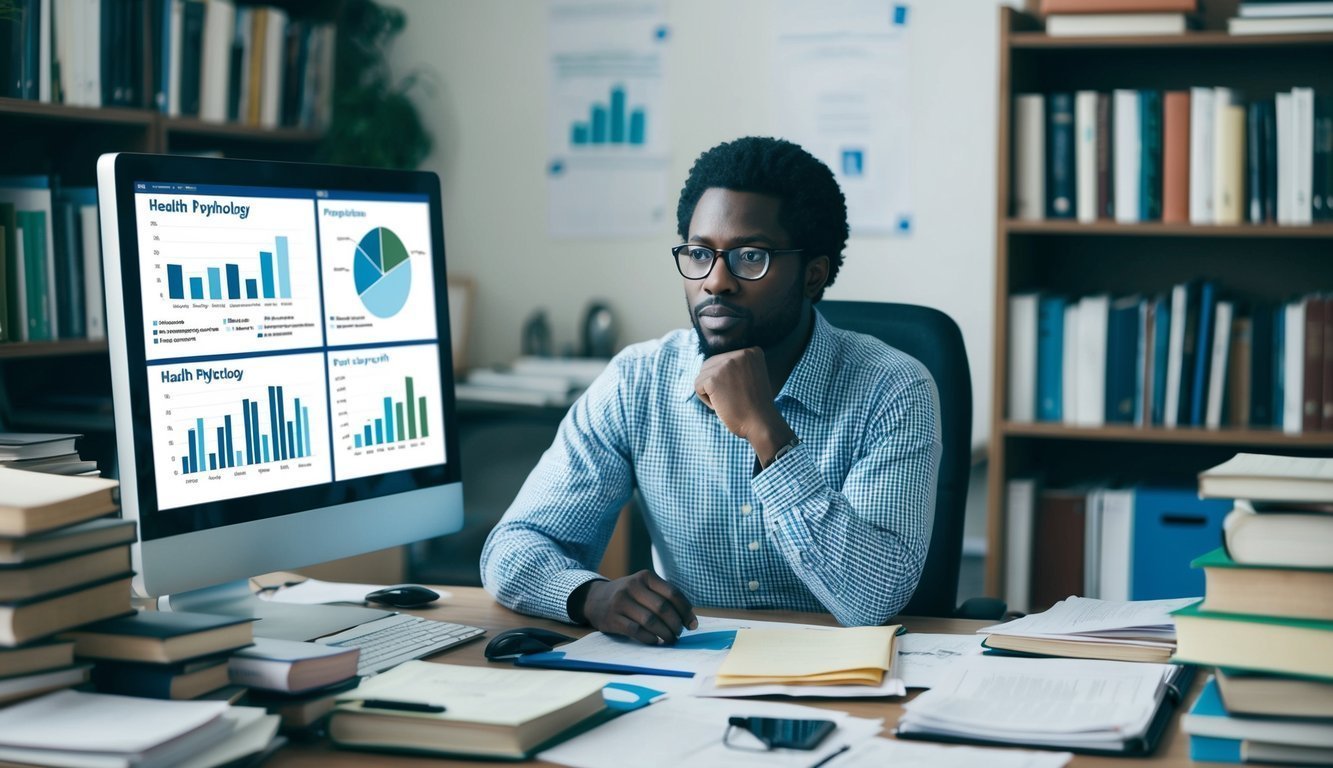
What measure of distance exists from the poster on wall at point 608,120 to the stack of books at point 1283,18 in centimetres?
132

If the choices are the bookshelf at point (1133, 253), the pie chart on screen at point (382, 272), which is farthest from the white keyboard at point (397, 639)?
the bookshelf at point (1133, 253)

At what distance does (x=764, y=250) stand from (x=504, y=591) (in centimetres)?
54

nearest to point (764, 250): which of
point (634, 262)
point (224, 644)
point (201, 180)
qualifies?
point (201, 180)

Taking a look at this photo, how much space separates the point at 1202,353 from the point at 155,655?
2.24m

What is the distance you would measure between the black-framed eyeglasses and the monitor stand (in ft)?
1.86

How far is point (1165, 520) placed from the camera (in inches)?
108

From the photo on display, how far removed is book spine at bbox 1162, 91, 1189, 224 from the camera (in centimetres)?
268

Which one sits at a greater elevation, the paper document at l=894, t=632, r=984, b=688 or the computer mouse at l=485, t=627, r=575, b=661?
the computer mouse at l=485, t=627, r=575, b=661

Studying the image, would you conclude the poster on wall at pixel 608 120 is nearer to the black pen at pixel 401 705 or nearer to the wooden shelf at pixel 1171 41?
the wooden shelf at pixel 1171 41

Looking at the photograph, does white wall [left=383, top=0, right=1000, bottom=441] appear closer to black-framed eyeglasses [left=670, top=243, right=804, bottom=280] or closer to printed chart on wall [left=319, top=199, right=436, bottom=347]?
black-framed eyeglasses [left=670, top=243, right=804, bottom=280]

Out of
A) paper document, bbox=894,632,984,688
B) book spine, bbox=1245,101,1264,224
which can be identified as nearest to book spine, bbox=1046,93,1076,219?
book spine, bbox=1245,101,1264,224

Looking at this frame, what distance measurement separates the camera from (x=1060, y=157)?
2.76m

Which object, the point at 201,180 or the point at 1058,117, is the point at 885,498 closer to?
the point at 201,180

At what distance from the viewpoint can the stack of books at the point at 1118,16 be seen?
2629 millimetres
